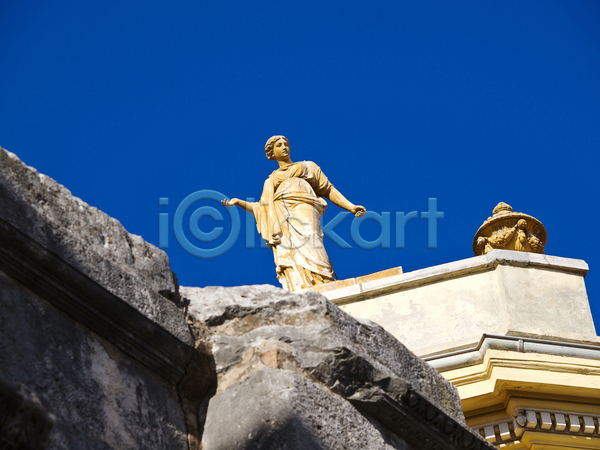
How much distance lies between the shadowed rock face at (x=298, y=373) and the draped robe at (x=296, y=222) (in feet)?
18.0

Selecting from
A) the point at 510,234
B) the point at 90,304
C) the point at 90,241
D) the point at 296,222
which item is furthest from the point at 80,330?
the point at 296,222

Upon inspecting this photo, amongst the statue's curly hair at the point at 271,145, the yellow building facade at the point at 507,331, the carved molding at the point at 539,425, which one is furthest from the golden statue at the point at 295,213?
the carved molding at the point at 539,425

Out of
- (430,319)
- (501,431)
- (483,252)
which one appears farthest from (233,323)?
(483,252)

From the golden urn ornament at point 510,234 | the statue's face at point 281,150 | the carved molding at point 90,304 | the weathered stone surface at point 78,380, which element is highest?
the statue's face at point 281,150

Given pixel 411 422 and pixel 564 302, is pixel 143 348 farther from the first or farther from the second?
pixel 564 302

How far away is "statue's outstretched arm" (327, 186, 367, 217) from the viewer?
30.5 feet

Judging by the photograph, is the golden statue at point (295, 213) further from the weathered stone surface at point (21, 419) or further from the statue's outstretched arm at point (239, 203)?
the weathered stone surface at point (21, 419)

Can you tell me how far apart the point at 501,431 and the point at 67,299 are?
165 inches

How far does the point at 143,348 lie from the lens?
213 cm

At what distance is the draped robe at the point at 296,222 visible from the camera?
822 centimetres

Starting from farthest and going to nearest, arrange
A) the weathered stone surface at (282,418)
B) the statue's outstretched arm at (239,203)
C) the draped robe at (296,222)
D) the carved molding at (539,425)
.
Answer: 1. the statue's outstretched arm at (239,203)
2. the draped robe at (296,222)
3. the carved molding at (539,425)
4. the weathered stone surface at (282,418)

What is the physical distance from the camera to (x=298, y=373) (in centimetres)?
224

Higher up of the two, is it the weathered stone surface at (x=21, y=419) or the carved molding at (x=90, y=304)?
the carved molding at (x=90, y=304)

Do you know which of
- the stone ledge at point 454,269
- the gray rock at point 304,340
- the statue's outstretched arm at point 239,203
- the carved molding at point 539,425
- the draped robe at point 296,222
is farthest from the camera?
the statue's outstretched arm at point 239,203
